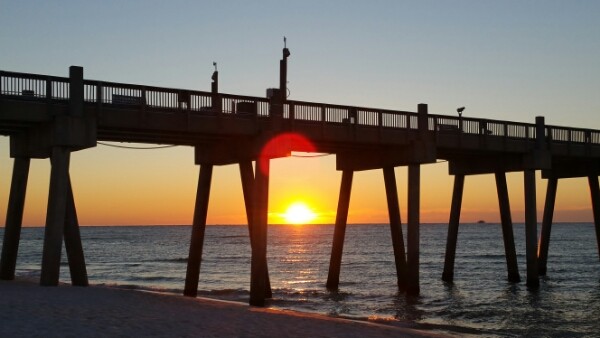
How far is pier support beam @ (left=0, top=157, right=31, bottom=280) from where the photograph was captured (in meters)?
32.1

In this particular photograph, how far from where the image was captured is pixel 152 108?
96.1ft

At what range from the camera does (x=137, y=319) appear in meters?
20.3

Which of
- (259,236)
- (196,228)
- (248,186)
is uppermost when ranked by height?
(248,186)

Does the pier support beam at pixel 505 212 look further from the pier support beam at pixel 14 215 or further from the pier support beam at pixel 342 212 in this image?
the pier support beam at pixel 14 215

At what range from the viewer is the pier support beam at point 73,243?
28484 millimetres

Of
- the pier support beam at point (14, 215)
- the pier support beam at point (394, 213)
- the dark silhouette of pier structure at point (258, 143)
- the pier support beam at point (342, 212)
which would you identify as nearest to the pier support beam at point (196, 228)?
the dark silhouette of pier structure at point (258, 143)

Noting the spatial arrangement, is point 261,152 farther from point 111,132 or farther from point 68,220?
point 68,220

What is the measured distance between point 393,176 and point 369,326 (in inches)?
650

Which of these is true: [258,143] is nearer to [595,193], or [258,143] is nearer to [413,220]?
[413,220]

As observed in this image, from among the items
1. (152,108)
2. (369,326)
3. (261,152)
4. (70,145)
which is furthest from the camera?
(261,152)

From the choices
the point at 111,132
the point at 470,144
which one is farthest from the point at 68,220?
the point at 470,144

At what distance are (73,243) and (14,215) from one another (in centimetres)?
504

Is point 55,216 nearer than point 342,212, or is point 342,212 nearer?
point 55,216

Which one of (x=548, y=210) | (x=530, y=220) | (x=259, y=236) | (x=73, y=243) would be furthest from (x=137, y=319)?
(x=548, y=210)
